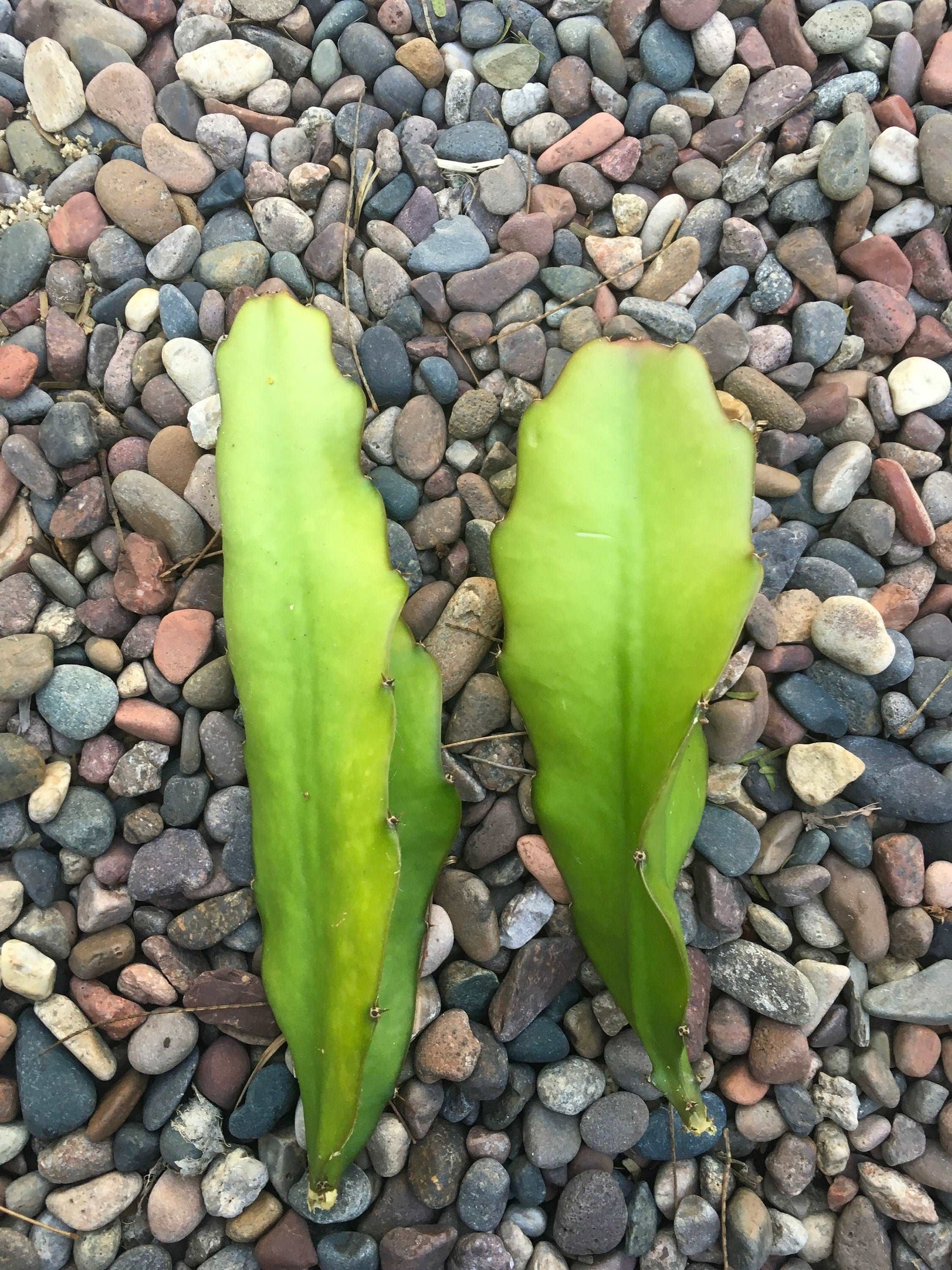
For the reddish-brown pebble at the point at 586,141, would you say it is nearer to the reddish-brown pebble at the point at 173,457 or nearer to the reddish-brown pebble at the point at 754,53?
the reddish-brown pebble at the point at 754,53

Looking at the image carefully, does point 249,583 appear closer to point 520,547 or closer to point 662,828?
Result: point 520,547

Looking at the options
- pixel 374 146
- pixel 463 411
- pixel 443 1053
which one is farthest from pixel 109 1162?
pixel 374 146

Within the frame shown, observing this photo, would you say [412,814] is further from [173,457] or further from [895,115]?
[895,115]

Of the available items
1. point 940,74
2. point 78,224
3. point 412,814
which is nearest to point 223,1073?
point 412,814

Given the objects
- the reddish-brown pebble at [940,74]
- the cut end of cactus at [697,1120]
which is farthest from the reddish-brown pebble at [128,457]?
the reddish-brown pebble at [940,74]

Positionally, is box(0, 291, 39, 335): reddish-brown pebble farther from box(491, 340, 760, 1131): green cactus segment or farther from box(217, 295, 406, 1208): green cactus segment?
box(491, 340, 760, 1131): green cactus segment

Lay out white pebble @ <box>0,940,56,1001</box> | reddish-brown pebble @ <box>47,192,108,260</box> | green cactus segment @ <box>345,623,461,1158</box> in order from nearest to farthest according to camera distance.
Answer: green cactus segment @ <box>345,623,461,1158</box>
white pebble @ <box>0,940,56,1001</box>
reddish-brown pebble @ <box>47,192,108,260</box>

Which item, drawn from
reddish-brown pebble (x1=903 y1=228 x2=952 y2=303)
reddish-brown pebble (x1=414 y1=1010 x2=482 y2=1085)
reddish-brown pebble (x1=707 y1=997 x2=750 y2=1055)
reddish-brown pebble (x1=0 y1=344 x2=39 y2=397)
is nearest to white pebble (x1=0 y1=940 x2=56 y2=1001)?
reddish-brown pebble (x1=414 y1=1010 x2=482 y2=1085)
